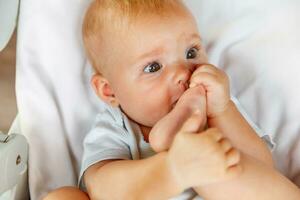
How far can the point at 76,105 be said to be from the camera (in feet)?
4.02

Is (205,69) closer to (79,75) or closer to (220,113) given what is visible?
(220,113)

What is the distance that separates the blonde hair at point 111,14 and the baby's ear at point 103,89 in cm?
2

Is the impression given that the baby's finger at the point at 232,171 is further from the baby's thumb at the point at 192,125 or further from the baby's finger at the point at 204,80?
the baby's finger at the point at 204,80

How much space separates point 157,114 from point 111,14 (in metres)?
0.18

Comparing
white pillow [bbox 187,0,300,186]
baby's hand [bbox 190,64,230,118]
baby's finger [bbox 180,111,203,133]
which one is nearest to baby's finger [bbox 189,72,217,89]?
baby's hand [bbox 190,64,230,118]

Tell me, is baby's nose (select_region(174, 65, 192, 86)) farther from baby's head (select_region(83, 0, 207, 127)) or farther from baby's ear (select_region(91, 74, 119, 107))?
baby's ear (select_region(91, 74, 119, 107))

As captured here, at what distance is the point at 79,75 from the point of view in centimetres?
122

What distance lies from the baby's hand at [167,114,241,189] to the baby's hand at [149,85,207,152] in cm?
4

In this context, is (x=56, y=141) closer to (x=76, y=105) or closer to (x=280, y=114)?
(x=76, y=105)

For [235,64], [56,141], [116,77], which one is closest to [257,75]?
[235,64]

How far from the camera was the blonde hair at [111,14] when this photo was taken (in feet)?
3.36

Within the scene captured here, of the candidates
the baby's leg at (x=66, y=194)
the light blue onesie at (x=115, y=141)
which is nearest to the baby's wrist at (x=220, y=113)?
the light blue onesie at (x=115, y=141)

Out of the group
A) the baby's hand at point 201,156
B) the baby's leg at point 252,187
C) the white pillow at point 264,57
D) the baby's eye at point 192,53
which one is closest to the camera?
the baby's hand at point 201,156

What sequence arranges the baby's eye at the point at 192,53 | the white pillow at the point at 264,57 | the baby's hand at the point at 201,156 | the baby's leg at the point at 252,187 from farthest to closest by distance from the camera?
the white pillow at the point at 264,57 < the baby's eye at the point at 192,53 < the baby's leg at the point at 252,187 < the baby's hand at the point at 201,156
